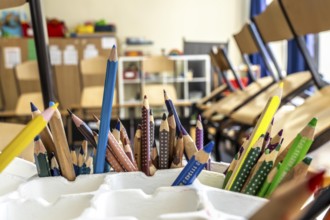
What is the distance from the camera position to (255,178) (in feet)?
1.16

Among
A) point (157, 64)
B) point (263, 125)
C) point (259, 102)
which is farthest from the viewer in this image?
point (157, 64)

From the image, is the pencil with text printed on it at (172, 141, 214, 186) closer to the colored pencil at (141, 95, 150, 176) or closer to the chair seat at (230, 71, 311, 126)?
the colored pencil at (141, 95, 150, 176)

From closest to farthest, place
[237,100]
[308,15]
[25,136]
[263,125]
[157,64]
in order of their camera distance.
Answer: [25,136], [263,125], [308,15], [237,100], [157,64]

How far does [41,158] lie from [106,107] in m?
0.09

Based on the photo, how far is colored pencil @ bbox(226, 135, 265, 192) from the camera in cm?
36

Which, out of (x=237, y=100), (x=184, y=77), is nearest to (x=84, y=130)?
(x=237, y=100)

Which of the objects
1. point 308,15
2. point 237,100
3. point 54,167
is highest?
point 308,15

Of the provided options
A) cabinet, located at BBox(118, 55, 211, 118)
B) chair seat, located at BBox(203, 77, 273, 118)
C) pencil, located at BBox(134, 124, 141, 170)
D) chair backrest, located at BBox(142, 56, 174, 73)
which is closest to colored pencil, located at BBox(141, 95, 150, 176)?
pencil, located at BBox(134, 124, 141, 170)

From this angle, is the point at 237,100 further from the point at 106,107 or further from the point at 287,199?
the point at 287,199

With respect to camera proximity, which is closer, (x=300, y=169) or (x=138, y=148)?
(x=300, y=169)

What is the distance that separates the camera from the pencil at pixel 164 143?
42 centimetres

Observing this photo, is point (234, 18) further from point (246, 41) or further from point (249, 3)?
point (246, 41)

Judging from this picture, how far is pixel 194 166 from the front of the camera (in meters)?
0.36

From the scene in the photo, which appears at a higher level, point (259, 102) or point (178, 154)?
point (178, 154)
